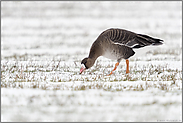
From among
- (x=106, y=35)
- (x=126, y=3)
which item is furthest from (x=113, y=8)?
(x=106, y=35)

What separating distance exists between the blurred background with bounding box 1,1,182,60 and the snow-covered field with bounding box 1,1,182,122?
59mm

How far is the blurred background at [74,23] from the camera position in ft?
46.6

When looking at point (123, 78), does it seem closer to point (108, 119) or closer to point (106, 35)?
point (106, 35)

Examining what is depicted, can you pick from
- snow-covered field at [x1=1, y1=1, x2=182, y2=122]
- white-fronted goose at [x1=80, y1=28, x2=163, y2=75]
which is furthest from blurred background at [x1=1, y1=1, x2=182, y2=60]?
white-fronted goose at [x1=80, y1=28, x2=163, y2=75]

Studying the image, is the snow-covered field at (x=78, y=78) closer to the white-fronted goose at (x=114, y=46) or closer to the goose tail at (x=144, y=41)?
the goose tail at (x=144, y=41)

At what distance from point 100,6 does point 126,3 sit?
391 centimetres

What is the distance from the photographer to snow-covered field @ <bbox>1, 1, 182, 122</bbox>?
17.0ft

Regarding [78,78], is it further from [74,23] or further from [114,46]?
[74,23]

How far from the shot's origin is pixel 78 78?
25.4 feet

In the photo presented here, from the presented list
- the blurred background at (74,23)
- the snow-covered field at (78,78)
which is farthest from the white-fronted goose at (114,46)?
the blurred background at (74,23)

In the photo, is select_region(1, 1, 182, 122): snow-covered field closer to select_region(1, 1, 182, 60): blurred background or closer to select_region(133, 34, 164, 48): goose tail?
select_region(1, 1, 182, 60): blurred background

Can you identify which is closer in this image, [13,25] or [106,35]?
[106,35]

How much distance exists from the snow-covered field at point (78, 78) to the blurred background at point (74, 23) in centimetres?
6

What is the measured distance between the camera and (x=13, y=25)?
66.3 feet
